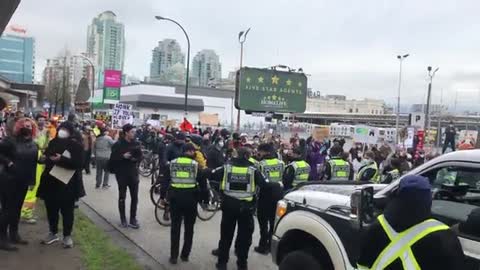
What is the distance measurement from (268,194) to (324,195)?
3253 millimetres

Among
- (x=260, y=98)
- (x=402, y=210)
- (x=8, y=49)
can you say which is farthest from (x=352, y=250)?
(x=8, y=49)

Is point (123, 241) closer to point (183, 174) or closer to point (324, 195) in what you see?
point (183, 174)

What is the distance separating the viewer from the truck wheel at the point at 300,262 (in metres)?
4.79

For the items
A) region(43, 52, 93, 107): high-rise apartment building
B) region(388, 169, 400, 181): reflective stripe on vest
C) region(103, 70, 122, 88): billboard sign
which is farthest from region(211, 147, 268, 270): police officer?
region(43, 52, 93, 107): high-rise apartment building

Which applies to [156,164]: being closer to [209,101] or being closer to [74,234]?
[74,234]

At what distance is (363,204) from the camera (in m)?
4.03

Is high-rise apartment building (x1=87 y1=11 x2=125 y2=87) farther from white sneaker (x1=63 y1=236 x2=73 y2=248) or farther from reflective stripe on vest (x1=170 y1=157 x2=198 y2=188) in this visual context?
reflective stripe on vest (x1=170 y1=157 x2=198 y2=188)

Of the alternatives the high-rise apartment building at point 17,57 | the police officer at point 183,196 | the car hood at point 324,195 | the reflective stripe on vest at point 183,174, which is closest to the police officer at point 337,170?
the police officer at point 183,196

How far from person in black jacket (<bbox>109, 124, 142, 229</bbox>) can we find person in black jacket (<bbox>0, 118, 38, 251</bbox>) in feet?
6.08

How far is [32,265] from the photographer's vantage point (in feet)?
Answer: 21.8

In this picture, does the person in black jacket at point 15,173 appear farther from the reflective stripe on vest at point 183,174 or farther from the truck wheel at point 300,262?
the truck wheel at point 300,262

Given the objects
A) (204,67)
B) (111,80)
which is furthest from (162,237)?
(204,67)

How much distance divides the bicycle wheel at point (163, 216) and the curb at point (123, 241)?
89 centimetres

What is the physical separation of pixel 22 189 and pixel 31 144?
68 cm
